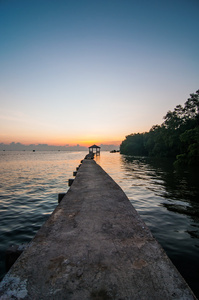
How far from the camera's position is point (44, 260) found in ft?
5.84

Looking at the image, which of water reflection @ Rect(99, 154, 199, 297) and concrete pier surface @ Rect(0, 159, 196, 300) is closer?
concrete pier surface @ Rect(0, 159, 196, 300)

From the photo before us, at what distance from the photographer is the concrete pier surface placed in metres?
1.34

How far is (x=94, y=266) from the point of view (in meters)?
1.67

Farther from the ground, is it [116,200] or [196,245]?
[116,200]

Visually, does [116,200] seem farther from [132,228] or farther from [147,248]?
[147,248]

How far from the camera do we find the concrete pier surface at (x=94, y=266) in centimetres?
134

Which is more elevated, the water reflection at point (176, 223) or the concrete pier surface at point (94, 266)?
the concrete pier surface at point (94, 266)

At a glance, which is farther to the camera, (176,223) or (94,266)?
(176,223)

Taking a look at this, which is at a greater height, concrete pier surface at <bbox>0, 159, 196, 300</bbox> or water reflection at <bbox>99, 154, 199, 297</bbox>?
concrete pier surface at <bbox>0, 159, 196, 300</bbox>

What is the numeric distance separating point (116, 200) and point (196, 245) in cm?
224

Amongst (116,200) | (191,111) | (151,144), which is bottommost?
(116,200)

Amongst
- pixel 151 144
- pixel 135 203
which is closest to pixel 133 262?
pixel 135 203

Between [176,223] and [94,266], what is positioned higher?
[94,266]

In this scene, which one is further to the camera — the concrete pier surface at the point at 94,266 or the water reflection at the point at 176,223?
the water reflection at the point at 176,223
